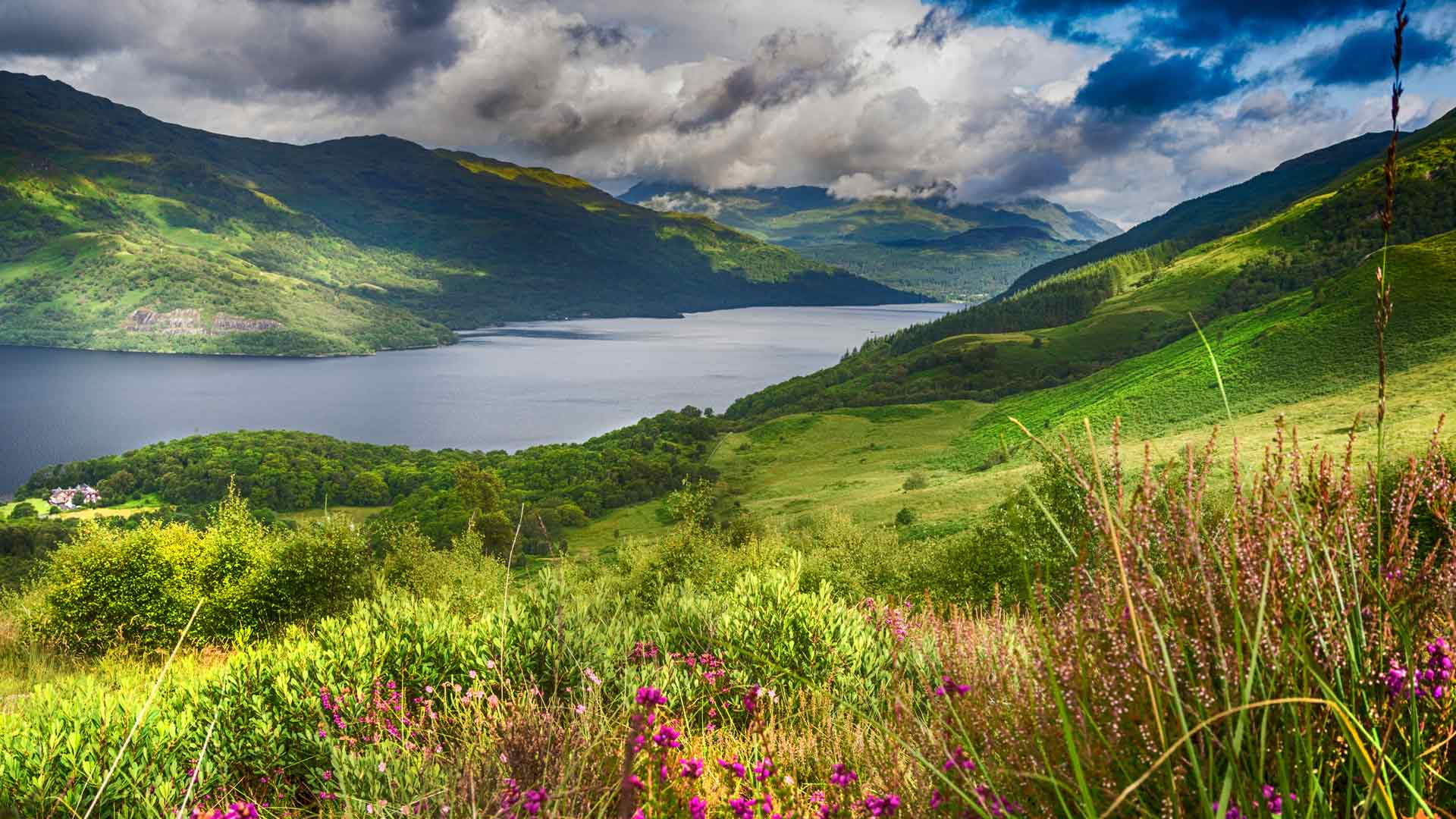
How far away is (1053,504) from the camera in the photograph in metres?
26.1

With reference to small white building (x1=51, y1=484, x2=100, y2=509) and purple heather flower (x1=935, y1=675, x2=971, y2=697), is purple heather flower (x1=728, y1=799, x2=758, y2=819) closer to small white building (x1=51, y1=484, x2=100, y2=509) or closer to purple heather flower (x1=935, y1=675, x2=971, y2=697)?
purple heather flower (x1=935, y1=675, x2=971, y2=697)

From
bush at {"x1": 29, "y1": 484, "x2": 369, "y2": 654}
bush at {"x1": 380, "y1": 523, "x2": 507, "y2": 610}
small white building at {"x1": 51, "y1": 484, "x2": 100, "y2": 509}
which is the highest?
bush at {"x1": 29, "y1": 484, "x2": 369, "y2": 654}

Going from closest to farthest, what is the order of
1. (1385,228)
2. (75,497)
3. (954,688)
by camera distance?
1. (1385,228)
2. (954,688)
3. (75,497)

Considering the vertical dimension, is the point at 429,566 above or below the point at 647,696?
below

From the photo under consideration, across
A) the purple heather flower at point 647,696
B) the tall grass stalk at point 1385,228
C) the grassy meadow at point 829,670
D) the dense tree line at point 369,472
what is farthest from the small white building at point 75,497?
the tall grass stalk at point 1385,228

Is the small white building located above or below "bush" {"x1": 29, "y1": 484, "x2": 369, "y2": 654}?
below

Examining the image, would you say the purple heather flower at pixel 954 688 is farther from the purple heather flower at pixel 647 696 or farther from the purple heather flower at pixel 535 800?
the purple heather flower at pixel 535 800

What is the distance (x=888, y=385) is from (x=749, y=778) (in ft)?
522

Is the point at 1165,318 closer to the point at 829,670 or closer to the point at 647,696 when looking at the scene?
the point at 829,670

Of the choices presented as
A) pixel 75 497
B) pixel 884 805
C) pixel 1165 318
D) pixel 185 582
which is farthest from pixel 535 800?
pixel 1165 318

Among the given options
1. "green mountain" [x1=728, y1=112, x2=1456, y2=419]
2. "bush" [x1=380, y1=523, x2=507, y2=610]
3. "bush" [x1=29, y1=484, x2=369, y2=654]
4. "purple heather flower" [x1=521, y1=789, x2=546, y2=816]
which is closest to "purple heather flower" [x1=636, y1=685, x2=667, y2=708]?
"purple heather flower" [x1=521, y1=789, x2=546, y2=816]

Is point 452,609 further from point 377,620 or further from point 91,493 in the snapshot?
point 91,493

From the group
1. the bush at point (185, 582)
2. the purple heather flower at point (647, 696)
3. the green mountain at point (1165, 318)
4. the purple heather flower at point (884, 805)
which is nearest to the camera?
the purple heather flower at point (884, 805)

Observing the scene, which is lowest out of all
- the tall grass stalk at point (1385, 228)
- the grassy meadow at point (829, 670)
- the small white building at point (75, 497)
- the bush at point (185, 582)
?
the small white building at point (75, 497)
